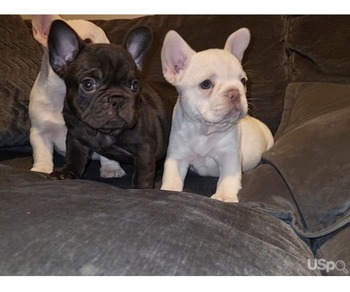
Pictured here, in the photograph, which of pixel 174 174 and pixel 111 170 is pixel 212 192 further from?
pixel 111 170

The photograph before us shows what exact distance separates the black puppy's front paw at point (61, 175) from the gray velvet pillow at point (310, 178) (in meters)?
0.50

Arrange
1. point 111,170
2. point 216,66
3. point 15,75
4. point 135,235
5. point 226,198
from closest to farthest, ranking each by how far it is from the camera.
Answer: point 135,235 < point 226,198 < point 216,66 < point 111,170 < point 15,75

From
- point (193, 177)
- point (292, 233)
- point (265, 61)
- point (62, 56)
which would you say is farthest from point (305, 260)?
point (265, 61)

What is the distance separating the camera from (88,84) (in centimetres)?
151

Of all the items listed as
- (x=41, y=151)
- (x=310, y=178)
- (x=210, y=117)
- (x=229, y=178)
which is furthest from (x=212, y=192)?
(x=41, y=151)

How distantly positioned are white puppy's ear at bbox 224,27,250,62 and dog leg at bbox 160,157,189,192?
0.36 metres

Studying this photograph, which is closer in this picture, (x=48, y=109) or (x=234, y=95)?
(x=234, y=95)

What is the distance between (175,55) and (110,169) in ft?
1.36

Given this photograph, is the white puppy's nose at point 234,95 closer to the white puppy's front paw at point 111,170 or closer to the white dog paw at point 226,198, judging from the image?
the white dog paw at point 226,198

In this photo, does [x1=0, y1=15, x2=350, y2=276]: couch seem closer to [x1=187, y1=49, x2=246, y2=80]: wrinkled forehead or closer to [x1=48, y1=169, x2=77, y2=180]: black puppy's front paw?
[x1=48, y1=169, x2=77, y2=180]: black puppy's front paw

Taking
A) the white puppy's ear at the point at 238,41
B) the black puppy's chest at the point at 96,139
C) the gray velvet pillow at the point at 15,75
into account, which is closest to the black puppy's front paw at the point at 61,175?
the black puppy's chest at the point at 96,139

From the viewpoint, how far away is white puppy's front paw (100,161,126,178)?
173 centimetres
